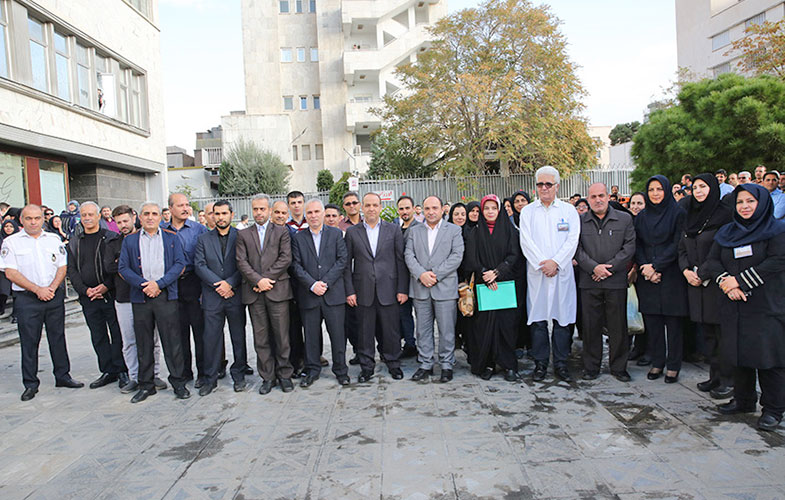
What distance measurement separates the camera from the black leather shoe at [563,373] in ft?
17.9

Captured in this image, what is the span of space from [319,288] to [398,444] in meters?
2.07

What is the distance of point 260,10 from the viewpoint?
38031 mm

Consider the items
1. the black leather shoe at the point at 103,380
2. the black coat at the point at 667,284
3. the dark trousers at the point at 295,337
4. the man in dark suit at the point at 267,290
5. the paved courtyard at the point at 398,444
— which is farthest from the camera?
the dark trousers at the point at 295,337

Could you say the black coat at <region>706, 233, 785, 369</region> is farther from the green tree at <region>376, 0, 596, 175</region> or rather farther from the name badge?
the green tree at <region>376, 0, 596, 175</region>

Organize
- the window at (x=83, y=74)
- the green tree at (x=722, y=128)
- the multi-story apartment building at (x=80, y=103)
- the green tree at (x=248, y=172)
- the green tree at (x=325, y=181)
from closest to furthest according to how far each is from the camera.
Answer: the green tree at (x=722, y=128), the multi-story apartment building at (x=80, y=103), the window at (x=83, y=74), the green tree at (x=248, y=172), the green tree at (x=325, y=181)

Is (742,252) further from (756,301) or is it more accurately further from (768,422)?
(768,422)

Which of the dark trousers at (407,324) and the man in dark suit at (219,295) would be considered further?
the dark trousers at (407,324)

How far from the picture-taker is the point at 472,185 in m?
24.2

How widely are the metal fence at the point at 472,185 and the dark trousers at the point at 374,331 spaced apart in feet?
61.5

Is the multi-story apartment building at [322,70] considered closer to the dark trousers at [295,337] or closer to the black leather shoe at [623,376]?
the dark trousers at [295,337]

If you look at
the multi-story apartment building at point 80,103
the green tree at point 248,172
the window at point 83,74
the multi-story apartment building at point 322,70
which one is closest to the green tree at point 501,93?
the green tree at point 248,172

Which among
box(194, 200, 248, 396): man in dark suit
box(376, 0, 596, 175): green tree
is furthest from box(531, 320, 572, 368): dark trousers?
box(376, 0, 596, 175): green tree

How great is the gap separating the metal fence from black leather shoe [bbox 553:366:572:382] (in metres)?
19.1

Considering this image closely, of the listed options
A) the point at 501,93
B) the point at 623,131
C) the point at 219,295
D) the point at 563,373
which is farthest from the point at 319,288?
the point at 623,131
